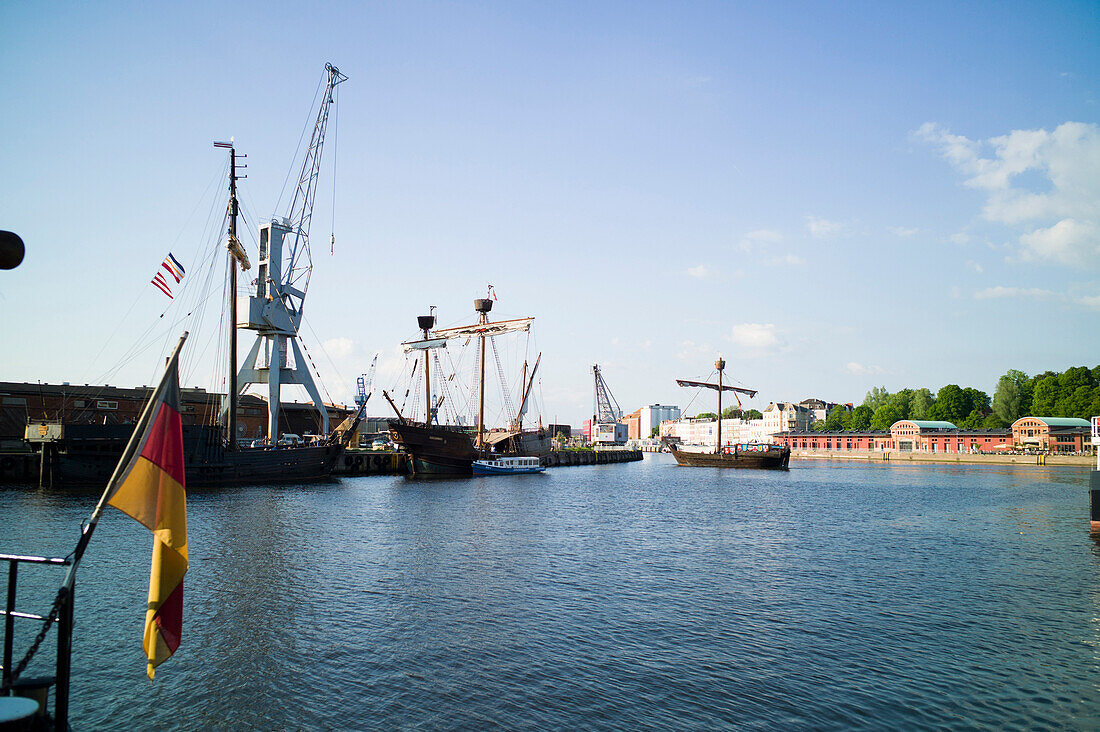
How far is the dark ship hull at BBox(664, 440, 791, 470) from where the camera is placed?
103 meters

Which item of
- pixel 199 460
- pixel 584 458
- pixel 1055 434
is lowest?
pixel 584 458

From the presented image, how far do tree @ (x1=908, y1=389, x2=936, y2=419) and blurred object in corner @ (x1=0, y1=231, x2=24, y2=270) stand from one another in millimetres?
196646

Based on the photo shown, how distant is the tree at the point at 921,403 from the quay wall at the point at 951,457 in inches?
1019

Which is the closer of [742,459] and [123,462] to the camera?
[123,462]

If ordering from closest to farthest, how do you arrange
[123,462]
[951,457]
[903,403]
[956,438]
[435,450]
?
[123,462] → [435,450] → [951,457] → [956,438] → [903,403]

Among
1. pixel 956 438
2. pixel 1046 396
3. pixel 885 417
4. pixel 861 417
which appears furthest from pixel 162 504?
pixel 861 417

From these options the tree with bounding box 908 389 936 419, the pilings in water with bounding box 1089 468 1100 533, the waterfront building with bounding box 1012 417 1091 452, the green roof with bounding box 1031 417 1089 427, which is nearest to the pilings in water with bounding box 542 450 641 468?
the tree with bounding box 908 389 936 419

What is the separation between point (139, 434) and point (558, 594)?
1436 cm

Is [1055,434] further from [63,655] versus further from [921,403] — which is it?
[63,655]

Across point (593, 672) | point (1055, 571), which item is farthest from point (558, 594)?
point (1055, 571)

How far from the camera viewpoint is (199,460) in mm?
52000

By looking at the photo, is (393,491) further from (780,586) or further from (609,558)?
(780,586)

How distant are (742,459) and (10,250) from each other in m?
108

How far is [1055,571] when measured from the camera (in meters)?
24.1
